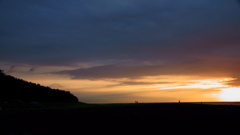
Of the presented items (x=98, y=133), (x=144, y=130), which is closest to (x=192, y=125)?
(x=144, y=130)

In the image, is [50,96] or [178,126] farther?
[50,96]

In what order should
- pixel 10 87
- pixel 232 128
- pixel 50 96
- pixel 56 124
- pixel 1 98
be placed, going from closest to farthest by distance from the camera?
pixel 232 128, pixel 56 124, pixel 1 98, pixel 10 87, pixel 50 96

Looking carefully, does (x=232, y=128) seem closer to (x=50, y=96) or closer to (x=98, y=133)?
(x=98, y=133)

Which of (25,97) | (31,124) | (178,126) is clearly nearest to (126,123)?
(178,126)

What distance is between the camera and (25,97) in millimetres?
58531

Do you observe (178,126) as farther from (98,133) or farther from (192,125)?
(98,133)

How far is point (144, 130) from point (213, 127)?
20.4ft

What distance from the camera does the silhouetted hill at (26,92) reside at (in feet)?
185

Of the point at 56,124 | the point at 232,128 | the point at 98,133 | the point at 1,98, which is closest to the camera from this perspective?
the point at 98,133

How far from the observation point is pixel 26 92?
198 feet

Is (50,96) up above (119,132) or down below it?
above

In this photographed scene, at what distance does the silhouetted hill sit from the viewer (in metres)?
56.3

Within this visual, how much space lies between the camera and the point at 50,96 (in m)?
63.7

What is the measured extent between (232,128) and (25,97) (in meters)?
50.0
